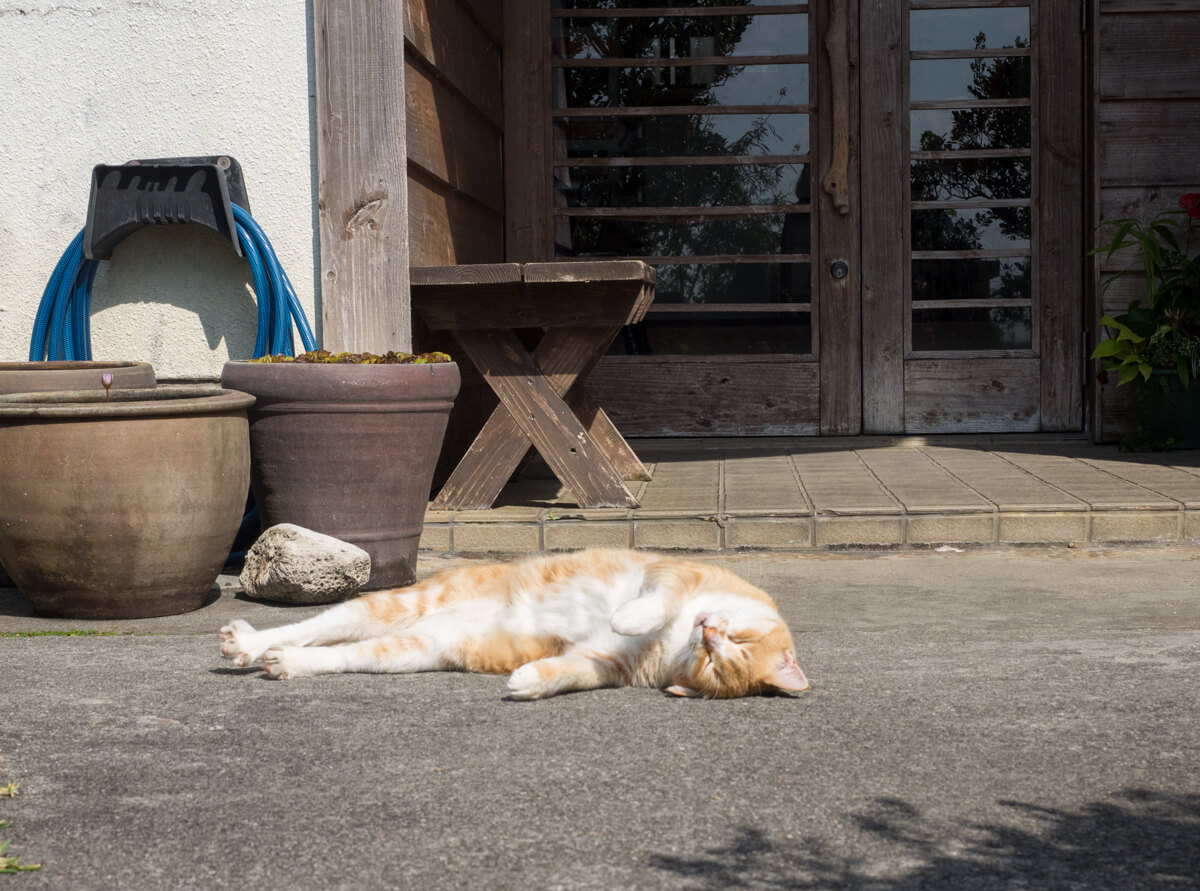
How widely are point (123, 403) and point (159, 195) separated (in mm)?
1179

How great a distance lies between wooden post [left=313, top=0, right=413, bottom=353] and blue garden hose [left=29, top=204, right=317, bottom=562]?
163 millimetres

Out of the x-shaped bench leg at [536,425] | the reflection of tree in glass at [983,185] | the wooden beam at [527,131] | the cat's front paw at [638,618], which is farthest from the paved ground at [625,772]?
the wooden beam at [527,131]

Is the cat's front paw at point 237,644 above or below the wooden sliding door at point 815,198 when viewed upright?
below

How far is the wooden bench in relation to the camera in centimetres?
427

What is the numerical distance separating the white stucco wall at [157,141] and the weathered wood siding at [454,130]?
438 millimetres

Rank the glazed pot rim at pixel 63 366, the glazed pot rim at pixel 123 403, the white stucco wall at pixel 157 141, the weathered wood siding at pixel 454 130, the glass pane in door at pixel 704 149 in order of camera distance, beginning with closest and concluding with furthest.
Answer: the glazed pot rim at pixel 123 403
the glazed pot rim at pixel 63 366
the white stucco wall at pixel 157 141
the weathered wood siding at pixel 454 130
the glass pane in door at pixel 704 149

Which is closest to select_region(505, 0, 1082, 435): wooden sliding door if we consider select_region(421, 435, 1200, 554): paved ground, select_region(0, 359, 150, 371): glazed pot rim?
select_region(421, 435, 1200, 554): paved ground

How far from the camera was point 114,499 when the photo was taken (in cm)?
313

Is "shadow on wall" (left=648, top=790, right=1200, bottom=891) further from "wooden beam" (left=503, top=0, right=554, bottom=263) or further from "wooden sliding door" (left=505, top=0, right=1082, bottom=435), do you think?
"wooden beam" (left=503, top=0, right=554, bottom=263)

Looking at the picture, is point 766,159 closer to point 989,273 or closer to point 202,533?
point 989,273

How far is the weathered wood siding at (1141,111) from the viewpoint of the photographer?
5.57 metres

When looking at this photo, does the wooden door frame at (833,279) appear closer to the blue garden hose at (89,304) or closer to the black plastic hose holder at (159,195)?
the blue garden hose at (89,304)

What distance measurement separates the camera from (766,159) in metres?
6.16

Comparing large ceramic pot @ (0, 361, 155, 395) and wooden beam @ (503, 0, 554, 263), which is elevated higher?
wooden beam @ (503, 0, 554, 263)
